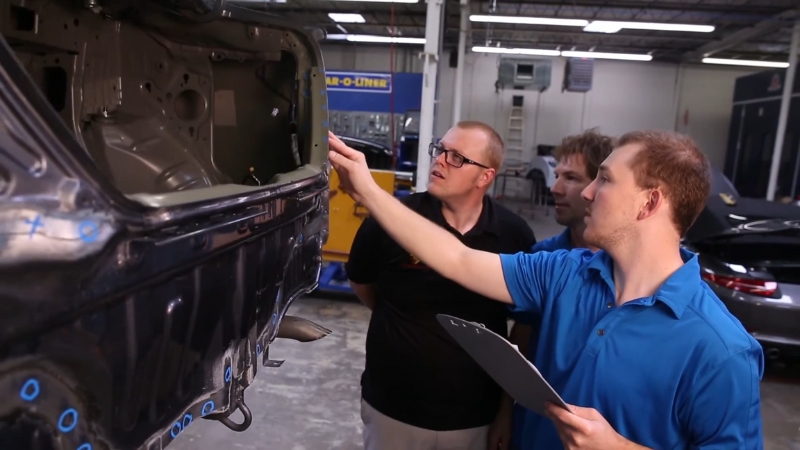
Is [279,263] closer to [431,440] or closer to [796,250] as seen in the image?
[431,440]

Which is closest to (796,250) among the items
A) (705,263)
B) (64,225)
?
(705,263)

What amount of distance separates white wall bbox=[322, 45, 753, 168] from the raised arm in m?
12.9

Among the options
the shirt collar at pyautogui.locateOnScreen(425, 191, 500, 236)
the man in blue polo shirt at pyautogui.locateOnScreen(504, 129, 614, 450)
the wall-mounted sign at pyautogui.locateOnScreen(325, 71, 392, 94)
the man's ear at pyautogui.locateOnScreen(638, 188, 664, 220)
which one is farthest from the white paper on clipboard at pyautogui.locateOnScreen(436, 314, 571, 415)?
the wall-mounted sign at pyautogui.locateOnScreen(325, 71, 392, 94)

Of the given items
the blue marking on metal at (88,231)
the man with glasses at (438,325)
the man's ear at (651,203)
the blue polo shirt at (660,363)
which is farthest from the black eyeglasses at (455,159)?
the blue marking on metal at (88,231)

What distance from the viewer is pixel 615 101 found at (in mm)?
14539

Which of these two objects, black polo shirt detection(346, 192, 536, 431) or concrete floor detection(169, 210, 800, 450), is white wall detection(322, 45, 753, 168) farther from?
black polo shirt detection(346, 192, 536, 431)

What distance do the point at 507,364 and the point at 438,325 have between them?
2.28 feet

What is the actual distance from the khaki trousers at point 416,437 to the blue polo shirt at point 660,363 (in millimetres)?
480

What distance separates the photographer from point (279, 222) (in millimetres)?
1630

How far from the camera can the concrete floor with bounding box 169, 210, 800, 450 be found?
3.23m

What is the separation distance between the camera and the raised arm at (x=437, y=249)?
1.64 m

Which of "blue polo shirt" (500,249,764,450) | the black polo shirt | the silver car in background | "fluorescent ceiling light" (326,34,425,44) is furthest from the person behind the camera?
"fluorescent ceiling light" (326,34,425,44)

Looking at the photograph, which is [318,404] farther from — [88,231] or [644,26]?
[644,26]

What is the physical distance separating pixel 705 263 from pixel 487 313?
9.66 feet
